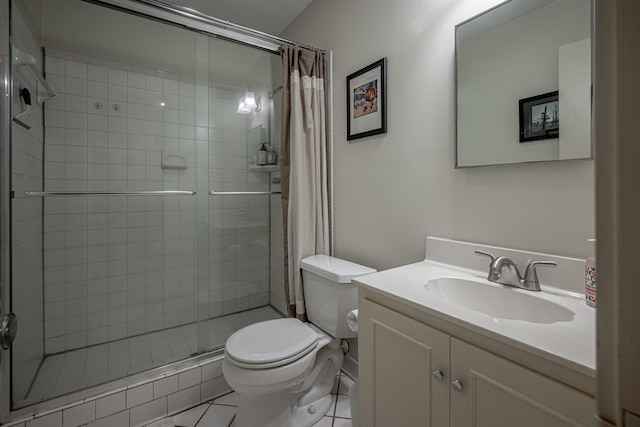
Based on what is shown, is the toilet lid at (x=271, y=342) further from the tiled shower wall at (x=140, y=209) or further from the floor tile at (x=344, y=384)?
the tiled shower wall at (x=140, y=209)

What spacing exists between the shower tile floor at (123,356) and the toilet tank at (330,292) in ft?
2.39

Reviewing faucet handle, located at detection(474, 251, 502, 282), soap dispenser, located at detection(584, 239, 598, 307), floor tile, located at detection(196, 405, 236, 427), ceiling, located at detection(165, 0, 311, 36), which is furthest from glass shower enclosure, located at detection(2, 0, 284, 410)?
soap dispenser, located at detection(584, 239, 598, 307)

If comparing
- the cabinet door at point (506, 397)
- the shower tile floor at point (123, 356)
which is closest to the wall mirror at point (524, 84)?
the cabinet door at point (506, 397)

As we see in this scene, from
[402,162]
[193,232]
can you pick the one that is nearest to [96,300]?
[193,232]

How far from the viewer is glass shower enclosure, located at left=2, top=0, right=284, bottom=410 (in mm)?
1762

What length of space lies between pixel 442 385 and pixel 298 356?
706mm

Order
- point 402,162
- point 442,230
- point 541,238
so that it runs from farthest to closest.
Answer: point 402,162, point 442,230, point 541,238

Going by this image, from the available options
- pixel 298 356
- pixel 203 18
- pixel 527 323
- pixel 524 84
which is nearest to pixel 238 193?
pixel 203 18

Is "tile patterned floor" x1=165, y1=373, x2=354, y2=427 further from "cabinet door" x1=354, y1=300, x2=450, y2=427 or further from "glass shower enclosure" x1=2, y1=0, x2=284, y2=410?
"cabinet door" x1=354, y1=300, x2=450, y2=427

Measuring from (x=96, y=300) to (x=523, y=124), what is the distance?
2655 mm

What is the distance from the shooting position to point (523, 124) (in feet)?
3.39

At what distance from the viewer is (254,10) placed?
2102 mm
